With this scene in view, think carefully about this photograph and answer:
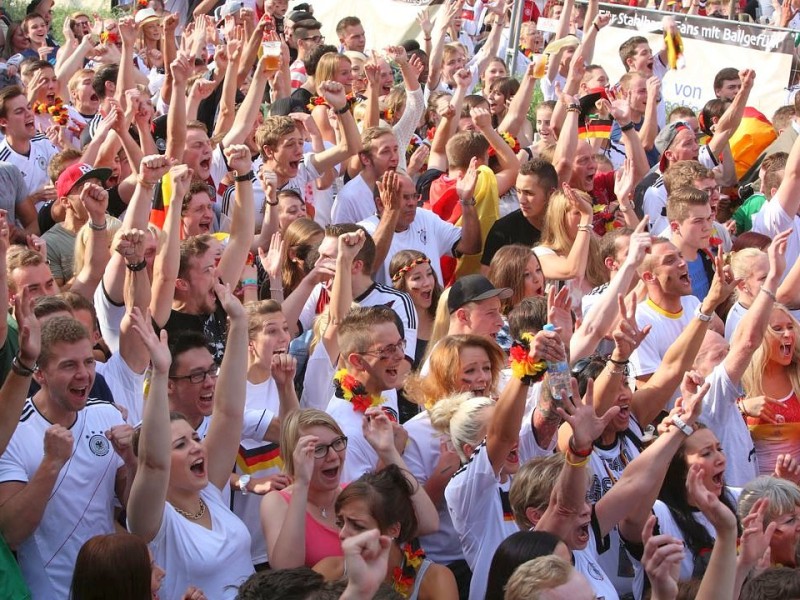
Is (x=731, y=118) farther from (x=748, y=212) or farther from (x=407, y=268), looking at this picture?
(x=407, y=268)

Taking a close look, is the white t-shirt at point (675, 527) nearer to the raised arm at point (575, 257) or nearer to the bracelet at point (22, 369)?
the raised arm at point (575, 257)

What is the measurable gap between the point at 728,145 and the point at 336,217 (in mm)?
3410

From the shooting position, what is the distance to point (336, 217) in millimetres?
8445

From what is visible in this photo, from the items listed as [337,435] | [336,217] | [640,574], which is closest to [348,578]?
[337,435]

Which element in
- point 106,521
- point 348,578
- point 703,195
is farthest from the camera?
point 703,195

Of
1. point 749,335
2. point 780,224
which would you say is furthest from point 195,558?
point 780,224

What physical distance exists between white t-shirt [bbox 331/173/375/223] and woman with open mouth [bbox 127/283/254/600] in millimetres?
3620

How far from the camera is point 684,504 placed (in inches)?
213

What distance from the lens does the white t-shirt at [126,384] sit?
554 centimetres

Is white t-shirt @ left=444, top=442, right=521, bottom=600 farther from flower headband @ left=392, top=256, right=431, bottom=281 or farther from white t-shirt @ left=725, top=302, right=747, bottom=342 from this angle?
white t-shirt @ left=725, top=302, right=747, bottom=342

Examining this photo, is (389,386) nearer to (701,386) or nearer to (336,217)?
(701,386)

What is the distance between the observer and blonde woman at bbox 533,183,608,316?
7512mm

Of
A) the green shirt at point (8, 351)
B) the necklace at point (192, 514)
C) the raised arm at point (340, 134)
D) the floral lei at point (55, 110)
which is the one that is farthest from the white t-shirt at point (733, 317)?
the floral lei at point (55, 110)

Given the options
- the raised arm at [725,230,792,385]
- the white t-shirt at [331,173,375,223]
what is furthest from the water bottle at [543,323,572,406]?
the white t-shirt at [331,173,375,223]
